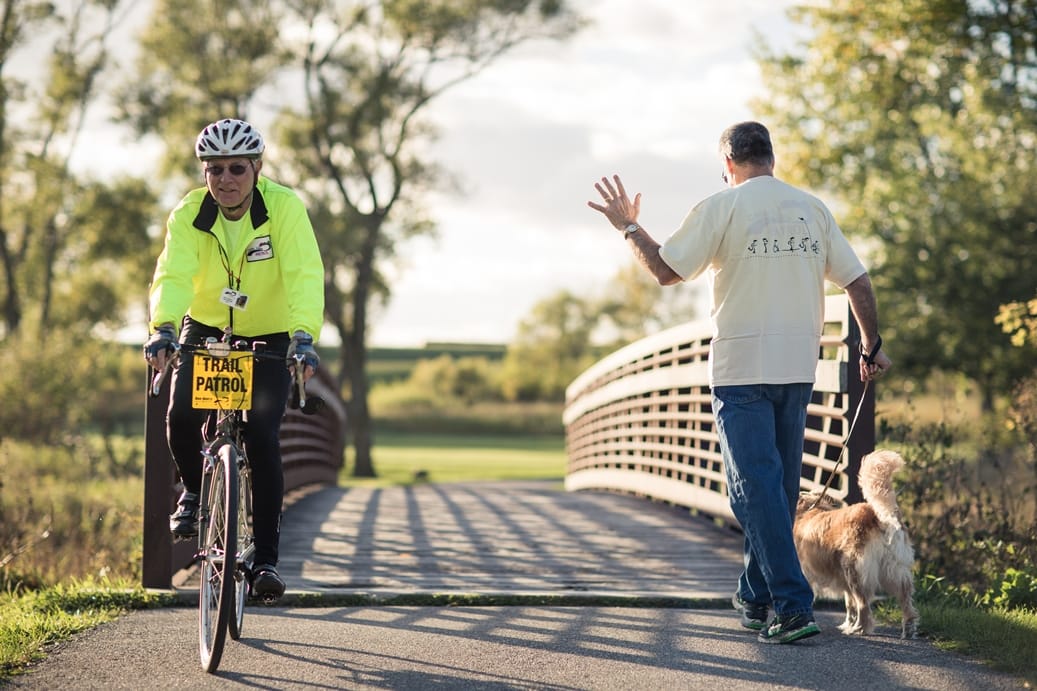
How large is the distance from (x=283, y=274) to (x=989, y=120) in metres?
22.0

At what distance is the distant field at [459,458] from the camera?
2850 centimetres

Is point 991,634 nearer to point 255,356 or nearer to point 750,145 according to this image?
point 750,145

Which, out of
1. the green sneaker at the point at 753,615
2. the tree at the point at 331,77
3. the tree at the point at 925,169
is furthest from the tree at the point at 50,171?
the green sneaker at the point at 753,615

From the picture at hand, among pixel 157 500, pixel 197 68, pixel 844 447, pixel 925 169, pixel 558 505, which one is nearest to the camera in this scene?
pixel 844 447

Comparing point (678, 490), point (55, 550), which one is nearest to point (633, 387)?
point (678, 490)

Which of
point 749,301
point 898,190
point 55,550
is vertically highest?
point 898,190

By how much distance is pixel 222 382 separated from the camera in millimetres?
4094

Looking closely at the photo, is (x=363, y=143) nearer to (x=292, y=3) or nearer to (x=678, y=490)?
(x=292, y=3)

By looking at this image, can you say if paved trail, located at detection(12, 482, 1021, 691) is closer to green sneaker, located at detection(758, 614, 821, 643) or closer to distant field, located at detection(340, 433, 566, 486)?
green sneaker, located at detection(758, 614, 821, 643)

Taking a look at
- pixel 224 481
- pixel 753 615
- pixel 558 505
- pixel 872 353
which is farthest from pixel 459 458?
pixel 224 481

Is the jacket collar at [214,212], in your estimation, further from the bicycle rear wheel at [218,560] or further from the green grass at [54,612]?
the green grass at [54,612]

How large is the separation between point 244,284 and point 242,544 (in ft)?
3.19

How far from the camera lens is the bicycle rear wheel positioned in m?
3.92

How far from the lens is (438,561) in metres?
6.77
